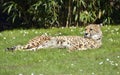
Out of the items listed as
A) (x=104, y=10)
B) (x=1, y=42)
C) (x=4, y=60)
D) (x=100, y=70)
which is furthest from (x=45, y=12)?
(x=100, y=70)

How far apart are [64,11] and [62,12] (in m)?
0.09

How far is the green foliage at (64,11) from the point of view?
15344 millimetres

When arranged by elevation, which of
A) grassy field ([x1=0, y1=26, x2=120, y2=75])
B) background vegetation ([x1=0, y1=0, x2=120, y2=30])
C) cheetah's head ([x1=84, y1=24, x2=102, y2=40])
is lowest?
background vegetation ([x1=0, y1=0, x2=120, y2=30])

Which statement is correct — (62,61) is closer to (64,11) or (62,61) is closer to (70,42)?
(70,42)

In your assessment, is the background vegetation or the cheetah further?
the background vegetation

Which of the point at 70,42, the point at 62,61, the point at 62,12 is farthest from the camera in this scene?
the point at 62,12

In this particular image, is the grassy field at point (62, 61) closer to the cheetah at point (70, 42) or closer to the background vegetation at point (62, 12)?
the cheetah at point (70, 42)

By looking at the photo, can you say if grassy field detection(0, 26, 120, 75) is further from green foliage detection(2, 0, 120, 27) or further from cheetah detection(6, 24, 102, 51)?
green foliage detection(2, 0, 120, 27)

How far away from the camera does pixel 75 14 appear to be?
51.1ft

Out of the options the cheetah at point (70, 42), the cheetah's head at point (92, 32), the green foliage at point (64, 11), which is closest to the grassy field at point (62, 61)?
Answer: the cheetah at point (70, 42)

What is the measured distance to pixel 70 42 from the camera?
1077cm

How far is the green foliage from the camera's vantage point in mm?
15344

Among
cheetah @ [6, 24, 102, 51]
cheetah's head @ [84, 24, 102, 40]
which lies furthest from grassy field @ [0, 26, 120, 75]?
cheetah's head @ [84, 24, 102, 40]

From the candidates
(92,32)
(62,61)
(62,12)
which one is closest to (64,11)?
(62,12)
